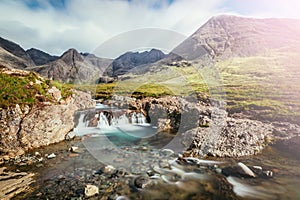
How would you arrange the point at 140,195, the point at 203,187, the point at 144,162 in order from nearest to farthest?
the point at 140,195, the point at 203,187, the point at 144,162

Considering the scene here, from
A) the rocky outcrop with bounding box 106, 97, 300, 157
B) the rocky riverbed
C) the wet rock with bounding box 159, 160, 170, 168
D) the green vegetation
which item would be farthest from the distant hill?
the wet rock with bounding box 159, 160, 170, 168

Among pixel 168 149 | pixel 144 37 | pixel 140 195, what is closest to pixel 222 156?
pixel 168 149

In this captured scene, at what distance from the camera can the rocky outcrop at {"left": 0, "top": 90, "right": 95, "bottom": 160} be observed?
15.7m

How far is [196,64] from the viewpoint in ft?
439

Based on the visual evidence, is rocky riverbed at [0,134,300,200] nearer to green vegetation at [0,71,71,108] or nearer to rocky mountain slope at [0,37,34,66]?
green vegetation at [0,71,71,108]

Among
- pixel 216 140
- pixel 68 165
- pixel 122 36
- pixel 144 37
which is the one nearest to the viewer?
pixel 68 165

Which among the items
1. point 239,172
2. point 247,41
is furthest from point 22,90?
point 247,41

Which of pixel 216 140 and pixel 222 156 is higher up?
pixel 216 140

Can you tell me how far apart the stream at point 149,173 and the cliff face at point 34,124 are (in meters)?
1.09

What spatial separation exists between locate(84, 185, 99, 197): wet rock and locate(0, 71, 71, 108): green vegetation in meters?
11.0

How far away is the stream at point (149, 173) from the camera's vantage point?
11.0m

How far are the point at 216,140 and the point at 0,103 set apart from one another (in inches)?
737

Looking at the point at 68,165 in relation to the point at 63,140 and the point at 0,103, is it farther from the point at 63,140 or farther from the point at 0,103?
the point at 0,103

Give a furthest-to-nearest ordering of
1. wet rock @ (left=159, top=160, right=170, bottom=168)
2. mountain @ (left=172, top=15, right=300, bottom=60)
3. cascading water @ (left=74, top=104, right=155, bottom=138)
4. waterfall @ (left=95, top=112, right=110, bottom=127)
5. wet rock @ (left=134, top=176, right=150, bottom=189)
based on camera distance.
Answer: mountain @ (left=172, top=15, right=300, bottom=60) → waterfall @ (left=95, top=112, right=110, bottom=127) → cascading water @ (left=74, top=104, right=155, bottom=138) → wet rock @ (left=159, top=160, right=170, bottom=168) → wet rock @ (left=134, top=176, right=150, bottom=189)
